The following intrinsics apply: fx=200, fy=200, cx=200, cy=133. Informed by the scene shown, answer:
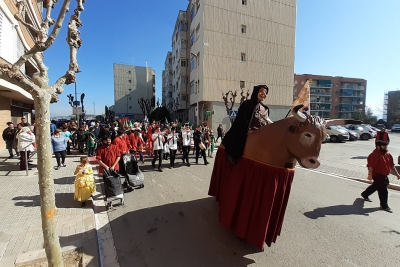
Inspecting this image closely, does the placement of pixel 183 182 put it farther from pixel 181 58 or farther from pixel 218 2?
pixel 181 58

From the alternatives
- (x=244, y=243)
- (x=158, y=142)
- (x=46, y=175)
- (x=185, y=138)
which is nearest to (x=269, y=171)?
(x=244, y=243)

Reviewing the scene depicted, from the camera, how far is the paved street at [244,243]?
3.07m

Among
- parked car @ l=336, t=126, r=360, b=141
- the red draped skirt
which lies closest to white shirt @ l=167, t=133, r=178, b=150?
the red draped skirt

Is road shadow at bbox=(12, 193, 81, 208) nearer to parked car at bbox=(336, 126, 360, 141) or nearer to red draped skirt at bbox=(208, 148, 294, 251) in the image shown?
red draped skirt at bbox=(208, 148, 294, 251)

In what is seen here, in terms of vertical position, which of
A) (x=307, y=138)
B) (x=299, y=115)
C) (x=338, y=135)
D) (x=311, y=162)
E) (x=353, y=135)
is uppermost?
(x=299, y=115)

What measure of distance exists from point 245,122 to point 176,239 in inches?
93.1

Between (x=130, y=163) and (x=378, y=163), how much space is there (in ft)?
21.7

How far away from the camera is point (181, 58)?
3256 centimetres

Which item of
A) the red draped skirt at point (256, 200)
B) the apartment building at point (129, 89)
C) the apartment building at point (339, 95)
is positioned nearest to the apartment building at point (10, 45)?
the red draped skirt at point (256, 200)

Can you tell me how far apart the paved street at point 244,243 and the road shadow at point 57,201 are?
1196mm

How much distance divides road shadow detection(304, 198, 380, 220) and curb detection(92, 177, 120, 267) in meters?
3.98

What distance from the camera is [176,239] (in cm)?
351

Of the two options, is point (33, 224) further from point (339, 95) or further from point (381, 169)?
point (339, 95)

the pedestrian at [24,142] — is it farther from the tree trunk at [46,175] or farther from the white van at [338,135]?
the white van at [338,135]
